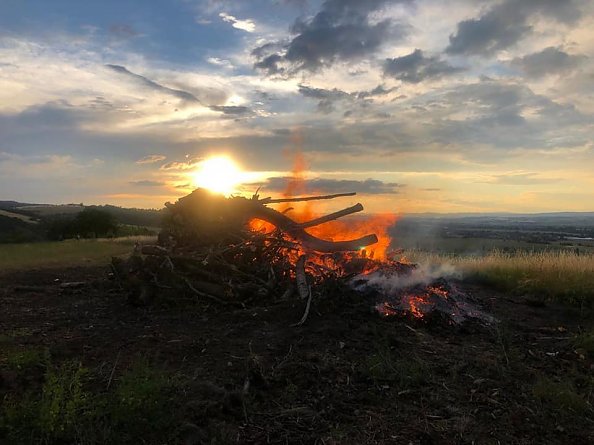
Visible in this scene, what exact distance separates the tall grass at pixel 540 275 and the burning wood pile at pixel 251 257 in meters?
3.20

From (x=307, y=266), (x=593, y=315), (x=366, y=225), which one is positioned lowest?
(x=593, y=315)

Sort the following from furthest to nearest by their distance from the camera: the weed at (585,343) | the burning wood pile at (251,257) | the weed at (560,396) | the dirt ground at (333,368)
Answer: the burning wood pile at (251,257) < the weed at (585,343) < the weed at (560,396) < the dirt ground at (333,368)

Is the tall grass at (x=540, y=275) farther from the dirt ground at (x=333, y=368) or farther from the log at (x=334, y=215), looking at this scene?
the log at (x=334, y=215)

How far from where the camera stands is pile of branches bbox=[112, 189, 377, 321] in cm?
791

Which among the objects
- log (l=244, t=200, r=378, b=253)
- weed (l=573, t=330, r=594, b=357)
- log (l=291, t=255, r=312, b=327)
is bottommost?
weed (l=573, t=330, r=594, b=357)

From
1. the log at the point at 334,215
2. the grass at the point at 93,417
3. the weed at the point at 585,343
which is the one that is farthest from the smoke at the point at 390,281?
the grass at the point at 93,417

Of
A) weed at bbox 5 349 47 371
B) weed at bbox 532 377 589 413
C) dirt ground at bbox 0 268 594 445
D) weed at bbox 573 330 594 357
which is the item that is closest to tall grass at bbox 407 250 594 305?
dirt ground at bbox 0 268 594 445

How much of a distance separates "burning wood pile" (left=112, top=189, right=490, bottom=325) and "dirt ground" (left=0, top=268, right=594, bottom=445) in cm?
42

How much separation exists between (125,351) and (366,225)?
20.9ft

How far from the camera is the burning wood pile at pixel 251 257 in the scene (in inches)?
307

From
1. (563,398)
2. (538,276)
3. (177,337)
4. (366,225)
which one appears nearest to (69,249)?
(366,225)

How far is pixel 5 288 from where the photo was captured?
9828mm

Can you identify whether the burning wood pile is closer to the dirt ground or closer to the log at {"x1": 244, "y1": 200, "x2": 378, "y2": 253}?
the log at {"x1": 244, "y1": 200, "x2": 378, "y2": 253}

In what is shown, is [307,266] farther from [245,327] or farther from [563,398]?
[563,398]
